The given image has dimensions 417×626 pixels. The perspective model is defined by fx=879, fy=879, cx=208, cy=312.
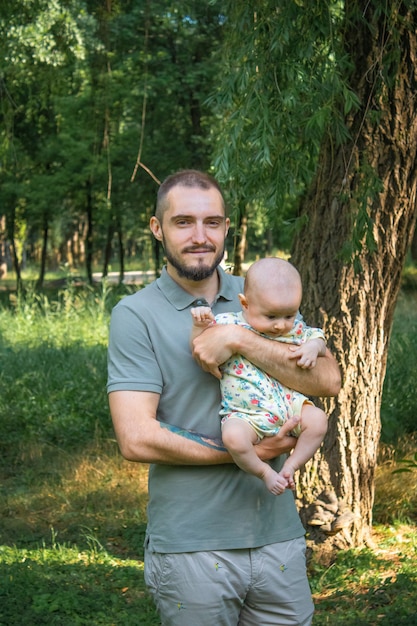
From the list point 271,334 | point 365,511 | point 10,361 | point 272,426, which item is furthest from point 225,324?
point 10,361

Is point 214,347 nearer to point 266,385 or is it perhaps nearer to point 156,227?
point 266,385

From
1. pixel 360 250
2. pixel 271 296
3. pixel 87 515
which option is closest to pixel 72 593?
pixel 87 515

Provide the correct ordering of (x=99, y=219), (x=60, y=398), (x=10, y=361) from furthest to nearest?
(x=99, y=219) < (x=10, y=361) < (x=60, y=398)

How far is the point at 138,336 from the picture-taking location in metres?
2.72

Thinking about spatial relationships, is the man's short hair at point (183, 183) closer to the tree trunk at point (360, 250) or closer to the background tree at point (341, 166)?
the background tree at point (341, 166)

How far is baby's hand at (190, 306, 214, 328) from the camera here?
8.69 ft

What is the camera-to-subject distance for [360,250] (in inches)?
197

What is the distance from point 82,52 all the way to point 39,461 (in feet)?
17.2

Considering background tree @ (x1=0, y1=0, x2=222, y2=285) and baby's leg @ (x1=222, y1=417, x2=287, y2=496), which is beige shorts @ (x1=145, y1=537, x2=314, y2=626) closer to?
baby's leg @ (x1=222, y1=417, x2=287, y2=496)

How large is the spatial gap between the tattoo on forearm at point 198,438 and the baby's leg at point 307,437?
0.22 meters

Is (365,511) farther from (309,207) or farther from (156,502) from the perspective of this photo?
(156,502)

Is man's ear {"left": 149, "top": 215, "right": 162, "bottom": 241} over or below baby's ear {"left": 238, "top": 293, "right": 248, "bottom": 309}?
over

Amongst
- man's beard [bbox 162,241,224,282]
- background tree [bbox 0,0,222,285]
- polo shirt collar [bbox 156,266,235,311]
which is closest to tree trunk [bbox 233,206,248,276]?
background tree [bbox 0,0,222,285]

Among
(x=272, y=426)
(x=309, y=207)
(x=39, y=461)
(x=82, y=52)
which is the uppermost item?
(x=82, y=52)
